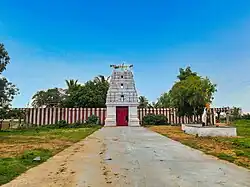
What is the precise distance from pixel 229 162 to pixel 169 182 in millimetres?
3051

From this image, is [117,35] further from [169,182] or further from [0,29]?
[169,182]

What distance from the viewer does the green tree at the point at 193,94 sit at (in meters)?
24.7

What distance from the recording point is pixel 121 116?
3384 centimetres

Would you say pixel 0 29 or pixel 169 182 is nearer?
pixel 169 182

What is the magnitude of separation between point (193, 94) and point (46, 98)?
1454 inches

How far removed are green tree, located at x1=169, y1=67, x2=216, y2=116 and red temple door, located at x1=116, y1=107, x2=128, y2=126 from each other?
854 cm

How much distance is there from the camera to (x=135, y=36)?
20781 mm

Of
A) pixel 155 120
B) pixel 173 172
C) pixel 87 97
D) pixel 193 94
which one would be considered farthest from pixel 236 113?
pixel 173 172

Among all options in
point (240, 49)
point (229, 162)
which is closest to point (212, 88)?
point (240, 49)

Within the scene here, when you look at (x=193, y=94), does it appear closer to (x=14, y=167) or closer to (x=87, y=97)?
(x=87, y=97)

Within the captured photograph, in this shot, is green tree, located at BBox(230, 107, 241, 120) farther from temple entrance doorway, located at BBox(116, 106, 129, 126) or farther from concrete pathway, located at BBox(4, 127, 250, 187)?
concrete pathway, located at BBox(4, 127, 250, 187)

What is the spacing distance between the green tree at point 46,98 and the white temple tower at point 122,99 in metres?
22.5

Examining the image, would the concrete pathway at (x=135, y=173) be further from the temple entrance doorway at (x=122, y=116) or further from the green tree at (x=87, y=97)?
the green tree at (x=87, y=97)

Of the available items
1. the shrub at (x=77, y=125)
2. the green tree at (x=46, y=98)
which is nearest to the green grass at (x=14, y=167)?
the shrub at (x=77, y=125)
